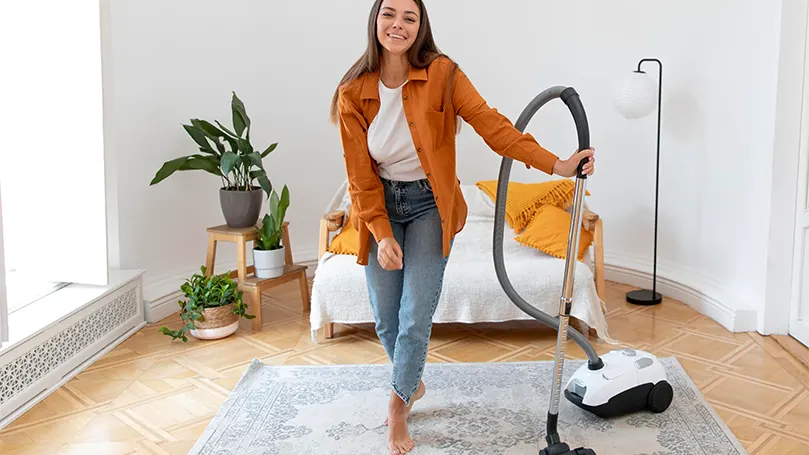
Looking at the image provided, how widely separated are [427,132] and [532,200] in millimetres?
1805

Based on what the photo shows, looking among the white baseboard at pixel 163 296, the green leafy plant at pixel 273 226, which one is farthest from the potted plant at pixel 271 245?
the white baseboard at pixel 163 296

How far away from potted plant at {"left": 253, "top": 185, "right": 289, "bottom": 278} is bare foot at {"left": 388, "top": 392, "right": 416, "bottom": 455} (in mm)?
1509

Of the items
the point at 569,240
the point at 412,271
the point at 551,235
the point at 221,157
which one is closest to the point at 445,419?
the point at 412,271

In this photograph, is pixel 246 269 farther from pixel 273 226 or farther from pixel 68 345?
pixel 68 345

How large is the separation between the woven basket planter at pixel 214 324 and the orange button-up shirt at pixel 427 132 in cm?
146

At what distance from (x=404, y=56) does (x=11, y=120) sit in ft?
6.18

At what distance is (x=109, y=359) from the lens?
10.4 feet

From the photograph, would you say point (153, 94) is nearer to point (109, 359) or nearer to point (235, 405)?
point (109, 359)

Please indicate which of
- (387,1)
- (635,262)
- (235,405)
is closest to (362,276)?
(235,405)

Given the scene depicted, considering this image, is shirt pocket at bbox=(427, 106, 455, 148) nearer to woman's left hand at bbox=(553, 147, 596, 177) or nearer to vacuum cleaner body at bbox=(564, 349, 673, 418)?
woman's left hand at bbox=(553, 147, 596, 177)

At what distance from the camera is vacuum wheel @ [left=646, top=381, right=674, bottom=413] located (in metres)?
2.49

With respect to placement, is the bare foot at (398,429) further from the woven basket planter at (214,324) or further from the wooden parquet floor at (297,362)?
the woven basket planter at (214,324)

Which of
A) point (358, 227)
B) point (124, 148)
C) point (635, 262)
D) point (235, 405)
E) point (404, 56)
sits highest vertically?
point (404, 56)

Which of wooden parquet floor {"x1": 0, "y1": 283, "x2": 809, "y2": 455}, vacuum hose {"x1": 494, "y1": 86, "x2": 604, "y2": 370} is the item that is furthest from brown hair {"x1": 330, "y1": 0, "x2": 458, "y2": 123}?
wooden parquet floor {"x1": 0, "y1": 283, "x2": 809, "y2": 455}
